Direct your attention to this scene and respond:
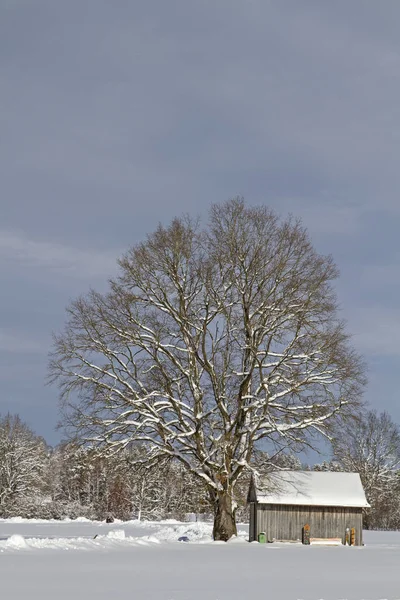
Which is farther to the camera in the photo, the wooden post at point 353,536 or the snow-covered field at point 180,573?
the wooden post at point 353,536

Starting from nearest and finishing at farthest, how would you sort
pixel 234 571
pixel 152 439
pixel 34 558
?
pixel 234 571, pixel 34 558, pixel 152 439

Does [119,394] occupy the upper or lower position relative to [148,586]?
upper

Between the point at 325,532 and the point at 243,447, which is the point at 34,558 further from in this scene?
the point at 325,532

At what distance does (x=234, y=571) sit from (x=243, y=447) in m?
14.6

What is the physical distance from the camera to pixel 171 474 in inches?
1490

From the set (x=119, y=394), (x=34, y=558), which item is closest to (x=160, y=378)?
(x=119, y=394)

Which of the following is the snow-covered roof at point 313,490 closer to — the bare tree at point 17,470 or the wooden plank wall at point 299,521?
the wooden plank wall at point 299,521

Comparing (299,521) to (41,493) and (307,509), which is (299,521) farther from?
(41,493)

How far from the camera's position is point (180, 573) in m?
18.2

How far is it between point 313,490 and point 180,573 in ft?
69.6

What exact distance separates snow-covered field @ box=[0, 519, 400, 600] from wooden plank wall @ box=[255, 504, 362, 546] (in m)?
9.80

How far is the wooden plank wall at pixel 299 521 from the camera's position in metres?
37.6

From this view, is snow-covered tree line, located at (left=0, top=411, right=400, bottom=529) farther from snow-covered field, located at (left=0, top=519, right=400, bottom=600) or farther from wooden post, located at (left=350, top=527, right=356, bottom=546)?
snow-covered field, located at (left=0, top=519, right=400, bottom=600)

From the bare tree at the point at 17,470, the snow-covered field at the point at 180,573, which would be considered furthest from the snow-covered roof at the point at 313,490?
the bare tree at the point at 17,470
